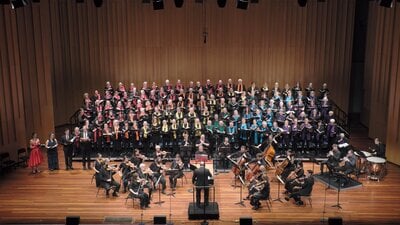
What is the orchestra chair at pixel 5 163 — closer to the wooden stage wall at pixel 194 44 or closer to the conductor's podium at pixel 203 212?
the wooden stage wall at pixel 194 44

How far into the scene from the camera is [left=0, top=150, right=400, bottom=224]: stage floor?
37.9 feet

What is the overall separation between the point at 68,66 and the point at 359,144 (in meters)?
11.4

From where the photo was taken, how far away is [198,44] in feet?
65.6

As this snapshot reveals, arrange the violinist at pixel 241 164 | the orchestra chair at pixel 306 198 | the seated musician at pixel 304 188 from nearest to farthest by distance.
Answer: the seated musician at pixel 304 188, the orchestra chair at pixel 306 198, the violinist at pixel 241 164

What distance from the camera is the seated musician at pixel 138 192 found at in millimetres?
11953

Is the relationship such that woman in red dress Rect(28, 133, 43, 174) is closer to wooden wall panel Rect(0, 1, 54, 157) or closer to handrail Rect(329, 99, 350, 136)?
wooden wall panel Rect(0, 1, 54, 157)

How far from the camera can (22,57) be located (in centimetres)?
1627

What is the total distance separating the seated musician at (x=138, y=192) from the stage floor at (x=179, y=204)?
0.22m

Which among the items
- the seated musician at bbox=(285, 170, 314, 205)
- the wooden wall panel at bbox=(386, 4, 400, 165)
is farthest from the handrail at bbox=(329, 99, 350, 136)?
the seated musician at bbox=(285, 170, 314, 205)

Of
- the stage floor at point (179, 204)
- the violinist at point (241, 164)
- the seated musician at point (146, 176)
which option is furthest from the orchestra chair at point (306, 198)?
the seated musician at point (146, 176)

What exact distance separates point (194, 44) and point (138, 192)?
9345 millimetres

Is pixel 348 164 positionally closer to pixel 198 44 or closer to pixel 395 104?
pixel 395 104

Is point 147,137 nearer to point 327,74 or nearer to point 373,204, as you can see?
point 373,204

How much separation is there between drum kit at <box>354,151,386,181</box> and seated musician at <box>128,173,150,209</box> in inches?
240
